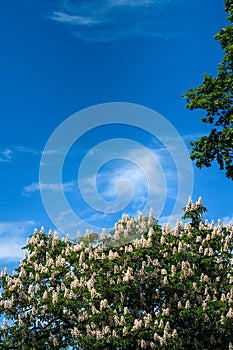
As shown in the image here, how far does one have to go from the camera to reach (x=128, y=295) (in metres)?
19.9

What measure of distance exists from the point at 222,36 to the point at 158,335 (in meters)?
11.2

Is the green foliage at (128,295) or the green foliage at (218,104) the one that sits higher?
the green foliage at (218,104)

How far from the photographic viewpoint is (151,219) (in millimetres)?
23547

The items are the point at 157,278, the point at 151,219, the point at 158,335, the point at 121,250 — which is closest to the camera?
the point at 158,335

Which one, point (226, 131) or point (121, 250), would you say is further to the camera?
point (121, 250)

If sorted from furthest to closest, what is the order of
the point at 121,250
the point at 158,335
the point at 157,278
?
the point at 121,250 → the point at 157,278 → the point at 158,335

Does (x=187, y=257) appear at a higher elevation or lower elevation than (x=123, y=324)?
higher

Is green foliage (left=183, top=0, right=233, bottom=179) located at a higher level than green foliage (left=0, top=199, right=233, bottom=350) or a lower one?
higher

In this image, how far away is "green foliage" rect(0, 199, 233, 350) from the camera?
61.9 feet

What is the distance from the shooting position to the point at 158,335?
60.5ft

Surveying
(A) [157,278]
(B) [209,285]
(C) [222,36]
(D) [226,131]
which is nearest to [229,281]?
(B) [209,285]

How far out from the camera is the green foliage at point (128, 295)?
18.9 metres

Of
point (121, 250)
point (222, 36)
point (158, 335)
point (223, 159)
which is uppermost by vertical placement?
point (222, 36)

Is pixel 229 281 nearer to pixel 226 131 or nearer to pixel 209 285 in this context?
pixel 209 285
